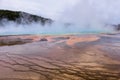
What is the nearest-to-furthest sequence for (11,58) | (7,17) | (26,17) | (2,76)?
1. (2,76)
2. (11,58)
3. (7,17)
4. (26,17)

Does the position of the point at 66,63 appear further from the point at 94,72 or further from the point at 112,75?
the point at 112,75

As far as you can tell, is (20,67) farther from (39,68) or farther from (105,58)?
(105,58)

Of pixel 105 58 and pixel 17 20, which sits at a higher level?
pixel 17 20

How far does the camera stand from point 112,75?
510 centimetres

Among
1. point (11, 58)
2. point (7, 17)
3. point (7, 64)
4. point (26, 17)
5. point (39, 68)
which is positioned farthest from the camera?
point (26, 17)

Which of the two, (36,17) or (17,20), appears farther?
(36,17)

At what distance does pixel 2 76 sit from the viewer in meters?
5.04

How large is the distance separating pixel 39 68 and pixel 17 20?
25407 millimetres

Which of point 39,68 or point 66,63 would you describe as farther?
point 66,63

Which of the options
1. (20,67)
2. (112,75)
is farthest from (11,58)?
(112,75)

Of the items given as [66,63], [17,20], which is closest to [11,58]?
[66,63]

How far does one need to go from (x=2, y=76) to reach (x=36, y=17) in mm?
29642

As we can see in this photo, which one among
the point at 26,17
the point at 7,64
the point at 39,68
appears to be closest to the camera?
the point at 39,68

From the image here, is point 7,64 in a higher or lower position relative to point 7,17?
lower
